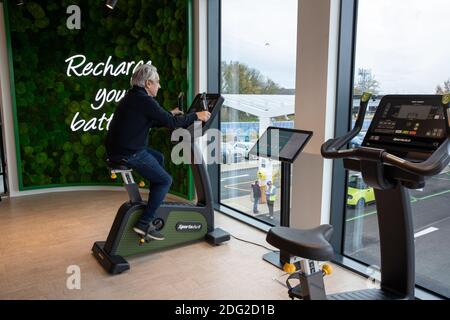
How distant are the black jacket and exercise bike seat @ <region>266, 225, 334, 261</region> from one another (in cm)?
187

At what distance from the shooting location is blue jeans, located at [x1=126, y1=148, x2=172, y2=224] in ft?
11.4

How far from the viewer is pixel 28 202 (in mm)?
5594

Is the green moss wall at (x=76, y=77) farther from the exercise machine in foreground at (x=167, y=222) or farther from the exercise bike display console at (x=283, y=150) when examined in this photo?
the exercise bike display console at (x=283, y=150)

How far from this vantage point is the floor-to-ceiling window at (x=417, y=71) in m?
2.82

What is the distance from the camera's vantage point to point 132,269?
135 inches

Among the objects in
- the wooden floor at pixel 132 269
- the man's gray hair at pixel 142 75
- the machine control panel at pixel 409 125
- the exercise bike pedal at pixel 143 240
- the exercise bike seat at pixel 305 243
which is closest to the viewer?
the exercise bike seat at pixel 305 243

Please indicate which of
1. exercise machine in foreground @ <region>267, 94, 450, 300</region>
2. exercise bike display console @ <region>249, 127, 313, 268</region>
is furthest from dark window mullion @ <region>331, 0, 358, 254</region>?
exercise machine in foreground @ <region>267, 94, 450, 300</region>

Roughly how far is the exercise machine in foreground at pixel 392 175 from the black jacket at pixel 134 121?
5.42 ft

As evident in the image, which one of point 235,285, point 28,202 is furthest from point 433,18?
point 28,202

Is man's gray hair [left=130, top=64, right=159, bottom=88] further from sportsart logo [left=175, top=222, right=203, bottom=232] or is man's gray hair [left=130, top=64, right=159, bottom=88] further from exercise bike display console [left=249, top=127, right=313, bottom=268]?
sportsart logo [left=175, top=222, right=203, bottom=232]

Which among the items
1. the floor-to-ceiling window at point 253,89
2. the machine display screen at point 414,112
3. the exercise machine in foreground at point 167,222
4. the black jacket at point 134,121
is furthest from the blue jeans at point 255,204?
the machine display screen at point 414,112

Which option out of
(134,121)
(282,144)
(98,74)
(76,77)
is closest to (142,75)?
(134,121)

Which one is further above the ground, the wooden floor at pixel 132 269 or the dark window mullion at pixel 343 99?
the dark window mullion at pixel 343 99
